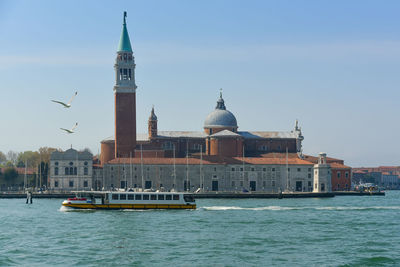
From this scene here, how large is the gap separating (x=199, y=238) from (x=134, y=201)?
15623mm

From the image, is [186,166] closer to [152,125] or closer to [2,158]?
[152,125]

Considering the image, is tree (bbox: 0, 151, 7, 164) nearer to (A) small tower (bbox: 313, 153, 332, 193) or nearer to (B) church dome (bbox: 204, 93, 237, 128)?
(B) church dome (bbox: 204, 93, 237, 128)

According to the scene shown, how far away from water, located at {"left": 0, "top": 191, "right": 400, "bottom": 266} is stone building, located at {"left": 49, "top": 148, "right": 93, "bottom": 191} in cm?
3423

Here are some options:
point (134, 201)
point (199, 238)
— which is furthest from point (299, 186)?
point (199, 238)

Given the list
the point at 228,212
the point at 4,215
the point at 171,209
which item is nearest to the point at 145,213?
the point at 171,209

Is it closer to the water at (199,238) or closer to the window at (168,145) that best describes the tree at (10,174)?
the window at (168,145)

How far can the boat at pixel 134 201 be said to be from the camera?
159ft

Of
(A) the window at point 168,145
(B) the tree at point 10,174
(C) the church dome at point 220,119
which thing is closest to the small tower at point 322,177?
(C) the church dome at point 220,119

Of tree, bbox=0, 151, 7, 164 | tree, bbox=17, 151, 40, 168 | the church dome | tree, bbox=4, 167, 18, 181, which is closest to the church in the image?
the church dome

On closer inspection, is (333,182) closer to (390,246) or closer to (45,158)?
(45,158)

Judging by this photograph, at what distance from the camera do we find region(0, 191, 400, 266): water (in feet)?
90.1

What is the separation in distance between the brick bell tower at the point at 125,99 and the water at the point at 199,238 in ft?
118

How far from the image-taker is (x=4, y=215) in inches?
1882

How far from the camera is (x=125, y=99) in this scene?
8350 cm
